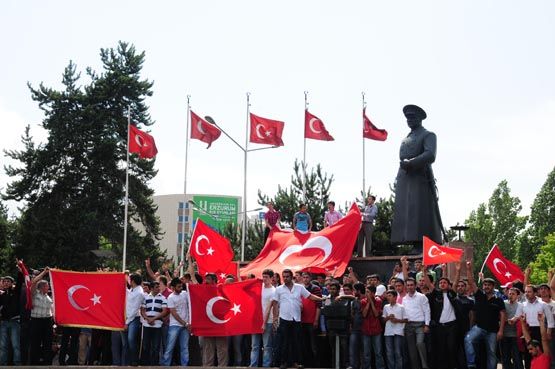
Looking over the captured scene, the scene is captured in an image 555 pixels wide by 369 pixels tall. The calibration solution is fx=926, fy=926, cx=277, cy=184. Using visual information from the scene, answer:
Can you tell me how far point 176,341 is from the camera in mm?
18203

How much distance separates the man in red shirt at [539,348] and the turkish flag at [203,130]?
24.1 metres

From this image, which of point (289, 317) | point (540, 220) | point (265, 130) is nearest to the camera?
point (289, 317)

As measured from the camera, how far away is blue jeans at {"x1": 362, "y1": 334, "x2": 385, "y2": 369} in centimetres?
1680

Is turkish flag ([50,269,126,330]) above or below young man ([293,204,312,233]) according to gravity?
below

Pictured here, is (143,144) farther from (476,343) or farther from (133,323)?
(476,343)

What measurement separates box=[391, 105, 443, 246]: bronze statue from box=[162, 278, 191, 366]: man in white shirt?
281 inches

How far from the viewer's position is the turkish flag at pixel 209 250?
2212cm

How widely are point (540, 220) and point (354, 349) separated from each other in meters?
60.8

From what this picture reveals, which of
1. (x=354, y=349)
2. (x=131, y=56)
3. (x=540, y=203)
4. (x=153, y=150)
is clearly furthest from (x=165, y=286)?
(x=540, y=203)

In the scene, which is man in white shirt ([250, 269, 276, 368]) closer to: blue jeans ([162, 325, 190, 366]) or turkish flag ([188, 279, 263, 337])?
turkish flag ([188, 279, 263, 337])

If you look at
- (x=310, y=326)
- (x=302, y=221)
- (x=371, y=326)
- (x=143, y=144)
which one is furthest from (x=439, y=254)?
(x=143, y=144)

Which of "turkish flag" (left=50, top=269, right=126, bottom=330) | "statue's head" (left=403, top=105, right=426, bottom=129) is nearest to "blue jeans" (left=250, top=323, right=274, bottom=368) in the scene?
"turkish flag" (left=50, top=269, right=126, bottom=330)

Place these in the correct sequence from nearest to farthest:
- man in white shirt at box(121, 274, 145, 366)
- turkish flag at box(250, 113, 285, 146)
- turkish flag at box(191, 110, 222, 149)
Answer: man in white shirt at box(121, 274, 145, 366) < turkish flag at box(250, 113, 285, 146) < turkish flag at box(191, 110, 222, 149)

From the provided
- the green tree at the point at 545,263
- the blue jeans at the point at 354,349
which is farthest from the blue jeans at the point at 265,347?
the green tree at the point at 545,263
